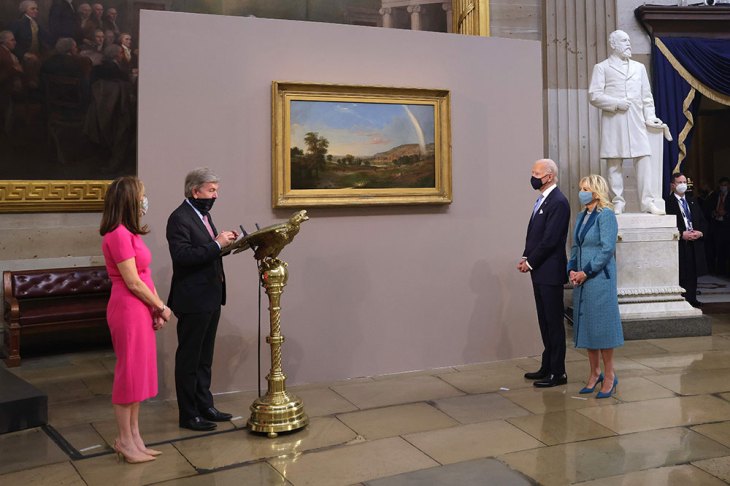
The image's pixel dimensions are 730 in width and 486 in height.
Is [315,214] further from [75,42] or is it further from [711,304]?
[711,304]

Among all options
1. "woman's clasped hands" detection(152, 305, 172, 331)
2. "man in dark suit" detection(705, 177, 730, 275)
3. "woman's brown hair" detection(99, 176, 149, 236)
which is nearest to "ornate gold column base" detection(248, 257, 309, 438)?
"woman's clasped hands" detection(152, 305, 172, 331)

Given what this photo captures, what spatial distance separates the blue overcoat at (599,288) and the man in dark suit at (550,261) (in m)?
0.29

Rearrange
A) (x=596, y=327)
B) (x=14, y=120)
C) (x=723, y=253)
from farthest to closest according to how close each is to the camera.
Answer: (x=723, y=253) → (x=14, y=120) → (x=596, y=327)

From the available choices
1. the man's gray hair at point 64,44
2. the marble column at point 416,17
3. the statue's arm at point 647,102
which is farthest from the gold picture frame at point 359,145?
the man's gray hair at point 64,44

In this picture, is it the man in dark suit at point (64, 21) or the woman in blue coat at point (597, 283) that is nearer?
the woman in blue coat at point (597, 283)

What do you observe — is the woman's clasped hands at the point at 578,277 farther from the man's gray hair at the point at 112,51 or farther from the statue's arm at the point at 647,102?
the man's gray hair at the point at 112,51

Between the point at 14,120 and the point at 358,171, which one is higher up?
the point at 14,120

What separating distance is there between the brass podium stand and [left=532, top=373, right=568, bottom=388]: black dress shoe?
6.26ft

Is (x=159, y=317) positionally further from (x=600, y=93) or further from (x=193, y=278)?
(x=600, y=93)

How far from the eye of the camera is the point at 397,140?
590cm

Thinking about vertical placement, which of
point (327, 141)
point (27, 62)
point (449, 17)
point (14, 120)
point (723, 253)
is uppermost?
point (449, 17)

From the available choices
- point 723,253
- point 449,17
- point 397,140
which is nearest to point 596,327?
point 397,140

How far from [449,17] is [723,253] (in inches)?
244

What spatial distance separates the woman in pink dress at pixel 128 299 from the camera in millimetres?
3912
